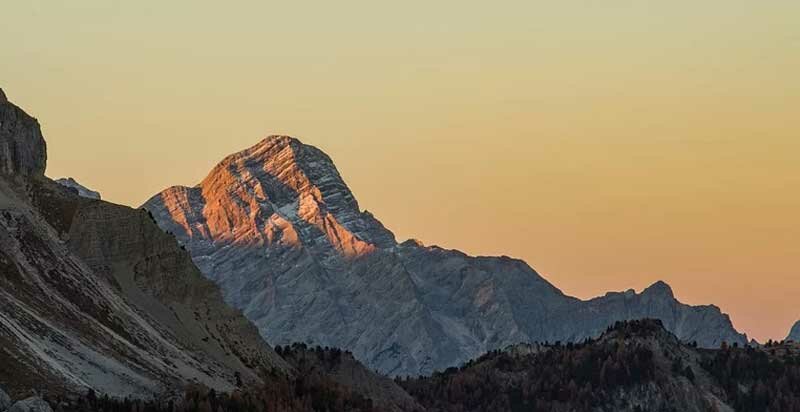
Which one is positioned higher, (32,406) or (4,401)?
(32,406)

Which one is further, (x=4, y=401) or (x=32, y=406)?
(x=32, y=406)

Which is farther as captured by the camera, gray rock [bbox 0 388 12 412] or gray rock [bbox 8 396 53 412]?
gray rock [bbox 8 396 53 412]

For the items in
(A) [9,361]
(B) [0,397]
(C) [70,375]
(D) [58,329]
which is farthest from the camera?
(D) [58,329]

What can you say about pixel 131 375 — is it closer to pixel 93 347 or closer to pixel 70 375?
pixel 93 347

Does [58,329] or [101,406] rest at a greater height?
[58,329]

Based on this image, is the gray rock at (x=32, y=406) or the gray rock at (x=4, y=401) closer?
the gray rock at (x=4, y=401)

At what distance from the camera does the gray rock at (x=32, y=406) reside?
5659 inches

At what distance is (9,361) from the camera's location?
165500 millimetres

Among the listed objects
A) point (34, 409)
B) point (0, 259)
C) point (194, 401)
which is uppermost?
point (0, 259)

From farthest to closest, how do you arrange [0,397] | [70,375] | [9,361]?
[70,375], [9,361], [0,397]

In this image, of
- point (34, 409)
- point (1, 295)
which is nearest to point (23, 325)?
point (1, 295)

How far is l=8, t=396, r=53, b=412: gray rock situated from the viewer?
14375 centimetres

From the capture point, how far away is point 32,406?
147000mm

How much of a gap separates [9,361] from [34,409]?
19980 millimetres
